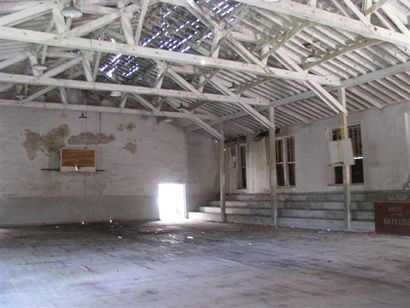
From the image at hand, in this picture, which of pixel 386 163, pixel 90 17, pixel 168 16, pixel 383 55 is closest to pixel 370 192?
pixel 386 163

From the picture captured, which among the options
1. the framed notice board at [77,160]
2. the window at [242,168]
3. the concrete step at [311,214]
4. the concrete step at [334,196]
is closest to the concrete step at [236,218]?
the concrete step at [311,214]

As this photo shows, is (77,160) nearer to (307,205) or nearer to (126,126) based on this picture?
(126,126)

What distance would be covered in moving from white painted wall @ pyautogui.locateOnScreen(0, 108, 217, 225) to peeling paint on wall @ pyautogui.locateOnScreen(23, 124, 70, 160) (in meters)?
0.11

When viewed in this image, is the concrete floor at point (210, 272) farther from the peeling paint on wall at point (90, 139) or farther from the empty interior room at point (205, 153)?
the peeling paint on wall at point (90, 139)

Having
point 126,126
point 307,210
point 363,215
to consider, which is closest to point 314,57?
point 363,215

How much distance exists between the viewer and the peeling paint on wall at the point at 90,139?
1526 centimetres

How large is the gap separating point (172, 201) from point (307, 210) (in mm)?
7099

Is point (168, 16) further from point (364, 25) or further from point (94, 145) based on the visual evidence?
point (94, 145)

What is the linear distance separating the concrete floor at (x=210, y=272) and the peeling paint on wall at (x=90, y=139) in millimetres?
6031

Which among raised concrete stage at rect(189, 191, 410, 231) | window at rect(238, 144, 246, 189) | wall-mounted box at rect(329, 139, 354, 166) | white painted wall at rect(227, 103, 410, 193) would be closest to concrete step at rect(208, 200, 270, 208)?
raised concrete stage at rect(189, 191, 410, 231)

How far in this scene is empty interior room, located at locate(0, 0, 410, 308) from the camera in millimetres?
5531

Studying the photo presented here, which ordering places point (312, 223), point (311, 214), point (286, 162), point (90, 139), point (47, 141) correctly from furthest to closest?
point (90, 139)
point (47, 141)
point (286, 162)
point (311, 214)
point (312, 223)

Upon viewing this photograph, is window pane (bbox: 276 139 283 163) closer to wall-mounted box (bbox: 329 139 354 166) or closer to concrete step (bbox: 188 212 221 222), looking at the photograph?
concrete step (bbox: 188 212 221 222)

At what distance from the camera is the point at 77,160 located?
1505cm
